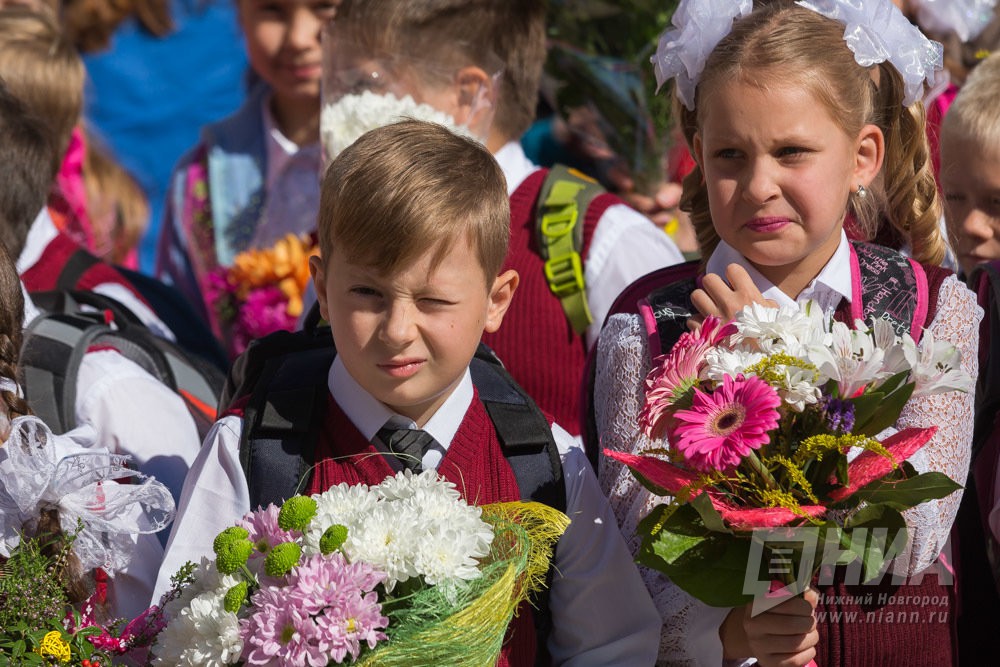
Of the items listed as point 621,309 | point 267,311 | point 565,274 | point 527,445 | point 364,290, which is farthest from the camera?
point 267,311

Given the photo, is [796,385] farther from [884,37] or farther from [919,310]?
[884,37]

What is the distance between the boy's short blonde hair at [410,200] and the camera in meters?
2.92

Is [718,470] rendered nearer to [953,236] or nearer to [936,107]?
[953,236]

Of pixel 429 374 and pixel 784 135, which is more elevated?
pixel 784 135

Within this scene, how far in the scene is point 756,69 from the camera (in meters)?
3.10

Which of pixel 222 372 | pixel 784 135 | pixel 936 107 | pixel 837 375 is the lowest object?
pixel 222 372

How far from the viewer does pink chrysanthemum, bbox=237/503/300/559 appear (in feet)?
8.65

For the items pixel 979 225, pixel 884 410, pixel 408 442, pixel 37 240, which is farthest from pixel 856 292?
pixel 37 240

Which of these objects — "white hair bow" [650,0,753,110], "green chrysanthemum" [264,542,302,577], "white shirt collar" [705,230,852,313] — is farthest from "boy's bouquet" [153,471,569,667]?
"white hair bow" [650,0,753,110]

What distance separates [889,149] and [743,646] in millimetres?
1249

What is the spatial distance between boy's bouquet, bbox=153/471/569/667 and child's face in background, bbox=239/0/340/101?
3.24 metres

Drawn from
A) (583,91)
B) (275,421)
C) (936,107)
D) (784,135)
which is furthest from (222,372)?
(936,107)

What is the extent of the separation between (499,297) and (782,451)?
798mm

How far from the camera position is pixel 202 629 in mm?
2586
